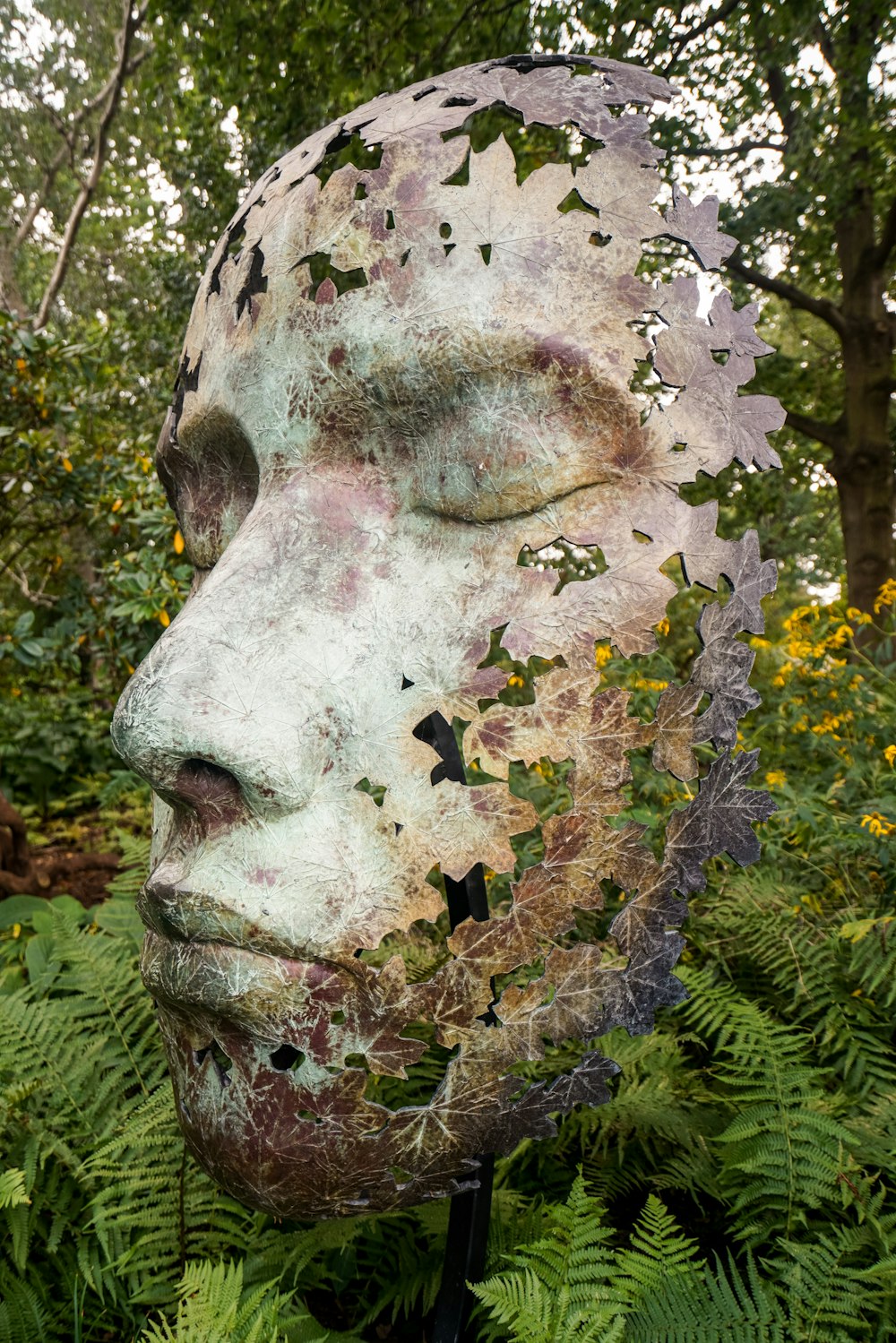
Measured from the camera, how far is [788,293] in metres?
6.89

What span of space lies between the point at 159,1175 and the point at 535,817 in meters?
1.44

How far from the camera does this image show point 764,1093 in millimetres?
2037

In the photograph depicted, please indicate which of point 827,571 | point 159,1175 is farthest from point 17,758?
point 827,571

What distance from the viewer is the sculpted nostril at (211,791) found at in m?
1.37

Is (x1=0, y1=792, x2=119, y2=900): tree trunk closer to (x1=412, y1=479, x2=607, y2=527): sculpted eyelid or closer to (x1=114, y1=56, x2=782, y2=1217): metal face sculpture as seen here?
(x1=114, y1=56, x2=782, y2=1217): metal face sculpture

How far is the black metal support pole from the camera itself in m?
1.61

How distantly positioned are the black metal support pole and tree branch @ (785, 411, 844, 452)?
6.56 meters

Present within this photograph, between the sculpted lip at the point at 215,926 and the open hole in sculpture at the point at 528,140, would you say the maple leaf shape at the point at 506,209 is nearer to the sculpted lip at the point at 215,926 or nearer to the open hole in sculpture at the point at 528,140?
the sculpted lip at the point at 215,926

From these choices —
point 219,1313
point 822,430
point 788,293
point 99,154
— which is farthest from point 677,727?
point 99,154

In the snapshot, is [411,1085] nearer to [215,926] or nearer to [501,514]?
[215,926]

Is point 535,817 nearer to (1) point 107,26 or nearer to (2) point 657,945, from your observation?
(2) point 657,945

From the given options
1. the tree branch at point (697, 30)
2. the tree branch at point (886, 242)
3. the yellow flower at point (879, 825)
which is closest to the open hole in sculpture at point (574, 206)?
the yellow flower at point (879, 825)

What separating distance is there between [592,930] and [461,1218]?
3.86 ft

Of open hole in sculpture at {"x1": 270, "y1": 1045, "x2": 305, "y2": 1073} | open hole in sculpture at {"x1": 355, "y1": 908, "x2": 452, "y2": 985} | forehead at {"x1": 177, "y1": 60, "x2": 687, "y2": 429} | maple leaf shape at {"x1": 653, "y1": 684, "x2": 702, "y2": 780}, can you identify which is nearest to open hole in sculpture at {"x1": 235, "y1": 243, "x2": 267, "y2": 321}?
forehead at {"x1": 177, "y1": 60, "x2": 687, "y2": 429}
